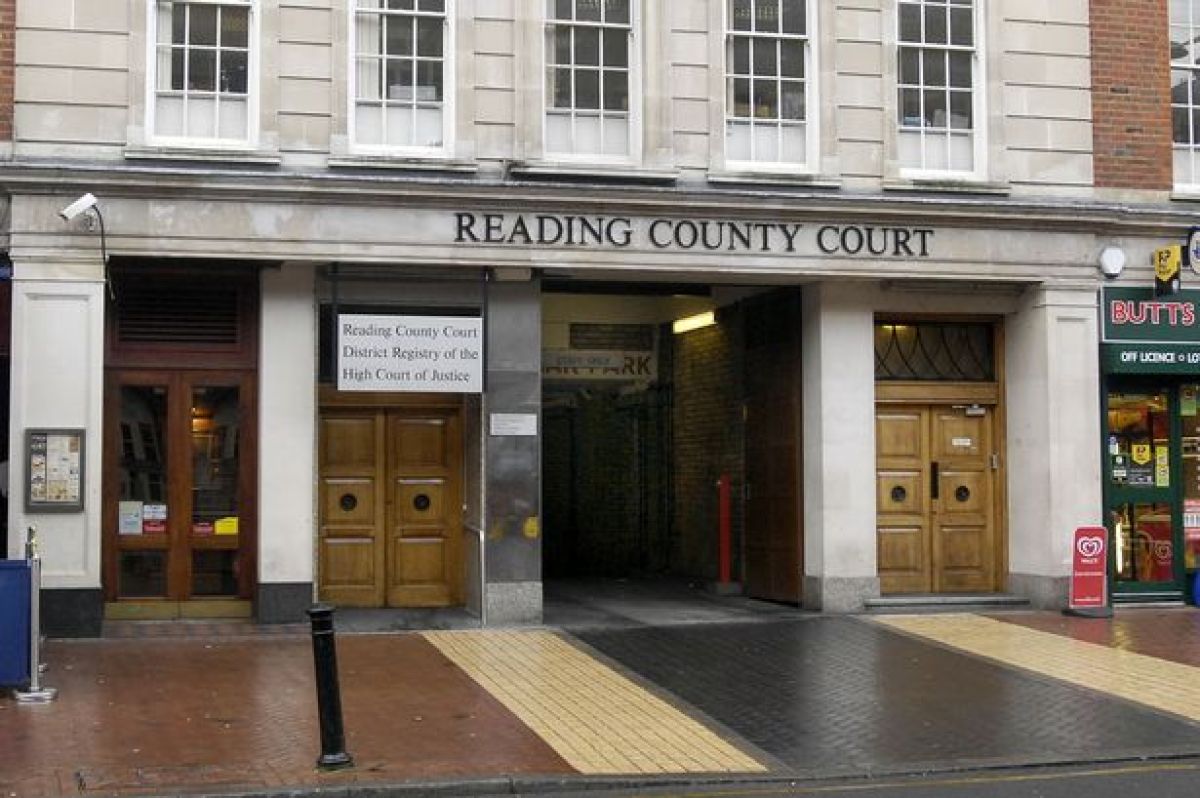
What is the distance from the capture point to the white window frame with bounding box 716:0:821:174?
49.9 feet

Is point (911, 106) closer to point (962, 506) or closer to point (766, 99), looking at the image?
point (766, 99)

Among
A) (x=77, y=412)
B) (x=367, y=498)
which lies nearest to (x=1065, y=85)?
(x=367, y=498)

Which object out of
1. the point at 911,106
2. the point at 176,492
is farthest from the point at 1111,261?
the point at 176,492

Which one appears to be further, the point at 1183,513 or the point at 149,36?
the point at 1183,513

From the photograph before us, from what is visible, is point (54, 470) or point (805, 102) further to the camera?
point (805, 102)

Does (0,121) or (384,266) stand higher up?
(0,121)

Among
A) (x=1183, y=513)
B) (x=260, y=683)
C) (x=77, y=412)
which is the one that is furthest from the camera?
(x=1183, y=513)

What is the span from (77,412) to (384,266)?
10.8ft

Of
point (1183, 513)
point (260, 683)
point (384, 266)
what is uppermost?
point (384, 266)

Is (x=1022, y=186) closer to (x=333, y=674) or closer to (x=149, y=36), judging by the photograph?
(x=149, y=36)

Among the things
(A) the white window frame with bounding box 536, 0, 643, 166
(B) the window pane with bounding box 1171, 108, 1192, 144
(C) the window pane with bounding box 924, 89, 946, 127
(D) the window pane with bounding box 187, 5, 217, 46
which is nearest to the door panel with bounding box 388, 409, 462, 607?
(A) the white window frame with bounding box 536, 0, 643, 166

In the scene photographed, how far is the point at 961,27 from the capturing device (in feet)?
52.6

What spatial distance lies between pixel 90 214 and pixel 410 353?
3.34 metres

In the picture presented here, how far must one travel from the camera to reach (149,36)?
1387cm
